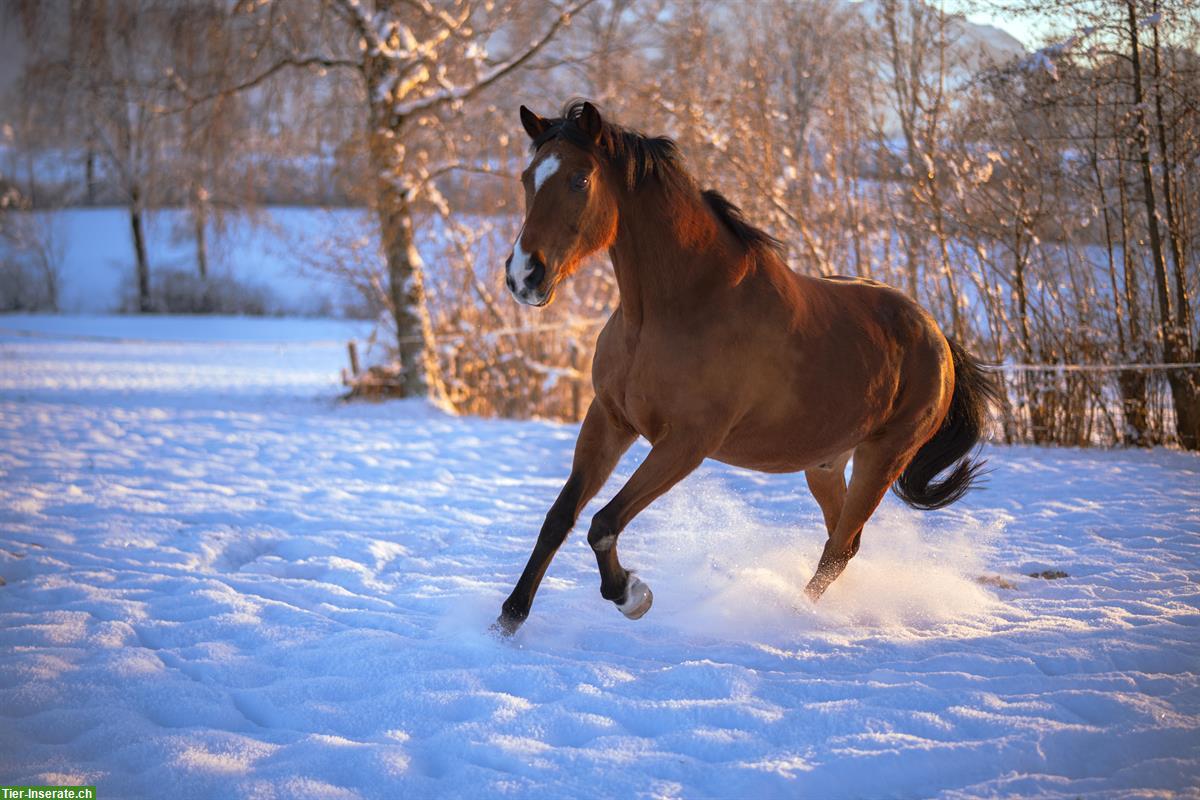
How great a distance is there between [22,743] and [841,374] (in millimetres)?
3070

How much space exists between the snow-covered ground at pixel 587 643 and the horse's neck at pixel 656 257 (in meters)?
1.32

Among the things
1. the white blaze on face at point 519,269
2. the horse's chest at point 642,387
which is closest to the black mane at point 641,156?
the white blaze on face at point 519,269

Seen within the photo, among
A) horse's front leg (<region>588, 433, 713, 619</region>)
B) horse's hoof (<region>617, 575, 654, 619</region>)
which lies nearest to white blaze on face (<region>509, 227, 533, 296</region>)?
horse's front leg (<region>588, 433, 713, 619</region>)

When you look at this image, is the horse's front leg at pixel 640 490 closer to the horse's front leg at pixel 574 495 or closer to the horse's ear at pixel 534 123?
the horse's front leg at pixel 574 495

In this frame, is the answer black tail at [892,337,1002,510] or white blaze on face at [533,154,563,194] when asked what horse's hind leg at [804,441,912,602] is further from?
white blaze on face at [533,154,563,194]

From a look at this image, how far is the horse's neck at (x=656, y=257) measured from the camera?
3.19 metres

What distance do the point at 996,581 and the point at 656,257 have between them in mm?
2331

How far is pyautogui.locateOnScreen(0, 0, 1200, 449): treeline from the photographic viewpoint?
22.7 feet

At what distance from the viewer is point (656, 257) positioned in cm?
320

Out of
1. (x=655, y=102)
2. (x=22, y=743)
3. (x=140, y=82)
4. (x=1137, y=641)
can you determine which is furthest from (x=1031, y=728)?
(x=140, y=82)

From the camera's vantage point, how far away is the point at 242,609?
11.6ft

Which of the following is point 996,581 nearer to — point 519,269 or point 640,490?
point 640,490

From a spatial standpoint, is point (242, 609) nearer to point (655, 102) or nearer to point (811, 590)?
point (811, 590)

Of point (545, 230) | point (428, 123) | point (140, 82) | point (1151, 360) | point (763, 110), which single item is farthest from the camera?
point (428, 123)
